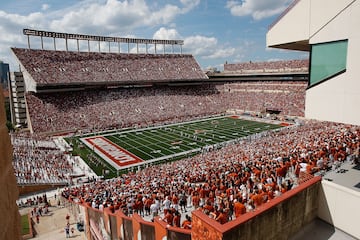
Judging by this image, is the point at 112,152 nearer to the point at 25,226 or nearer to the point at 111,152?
the point at 111,152

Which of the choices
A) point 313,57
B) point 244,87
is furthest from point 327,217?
point 244,87

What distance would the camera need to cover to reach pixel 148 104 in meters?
43.8

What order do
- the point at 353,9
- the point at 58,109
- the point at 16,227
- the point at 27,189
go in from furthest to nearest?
the point at 58,109, the point at 27,189, the point at 353,9, the point at 16,227

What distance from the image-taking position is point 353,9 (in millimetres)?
4426

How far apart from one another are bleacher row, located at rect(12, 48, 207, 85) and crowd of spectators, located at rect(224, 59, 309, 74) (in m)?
9.14

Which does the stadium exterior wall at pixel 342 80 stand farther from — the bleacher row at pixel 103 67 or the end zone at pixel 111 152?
the bleacher row at pixel 103 67

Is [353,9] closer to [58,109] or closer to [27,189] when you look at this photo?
[27,189]

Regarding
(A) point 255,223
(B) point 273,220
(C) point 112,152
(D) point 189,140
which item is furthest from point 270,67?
(A) point 255,223

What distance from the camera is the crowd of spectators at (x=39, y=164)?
18453 millimetres

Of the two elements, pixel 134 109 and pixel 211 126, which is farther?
pixel 134 109

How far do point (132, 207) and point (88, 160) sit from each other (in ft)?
53.7

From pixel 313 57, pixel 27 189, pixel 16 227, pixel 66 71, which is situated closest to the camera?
pixel 16 227

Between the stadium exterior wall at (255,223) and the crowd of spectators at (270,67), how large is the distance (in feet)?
151

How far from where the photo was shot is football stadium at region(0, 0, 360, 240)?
4.96 metres
